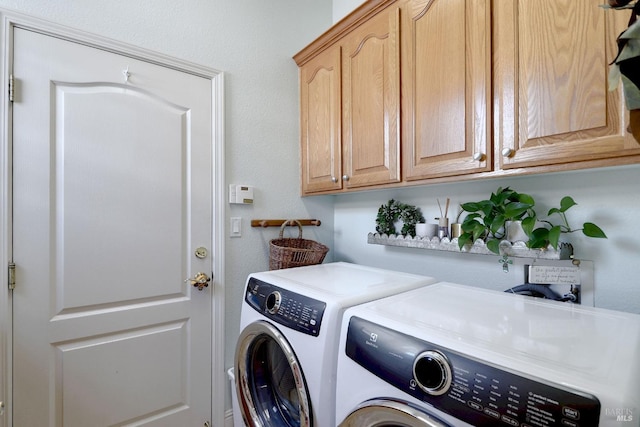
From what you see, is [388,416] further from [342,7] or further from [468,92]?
[342,7]

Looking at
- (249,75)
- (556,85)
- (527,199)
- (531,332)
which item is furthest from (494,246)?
(249,75)

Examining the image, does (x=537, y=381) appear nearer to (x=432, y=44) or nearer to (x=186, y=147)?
(x=432, y=44)

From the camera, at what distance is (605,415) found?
0.46 metres

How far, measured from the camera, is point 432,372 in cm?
64

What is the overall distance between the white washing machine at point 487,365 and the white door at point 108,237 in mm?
1073

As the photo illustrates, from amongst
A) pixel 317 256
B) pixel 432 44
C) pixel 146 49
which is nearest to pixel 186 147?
pixel 146 49

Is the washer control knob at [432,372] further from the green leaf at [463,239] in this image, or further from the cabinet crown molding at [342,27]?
the cabinet crown molding at [342,27]

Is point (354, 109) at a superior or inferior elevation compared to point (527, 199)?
superior

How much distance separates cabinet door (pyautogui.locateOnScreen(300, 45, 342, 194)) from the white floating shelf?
1.41 feet

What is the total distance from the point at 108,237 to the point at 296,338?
1.02m

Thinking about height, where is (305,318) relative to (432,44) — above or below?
below

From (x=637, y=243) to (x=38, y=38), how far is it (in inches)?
94.5

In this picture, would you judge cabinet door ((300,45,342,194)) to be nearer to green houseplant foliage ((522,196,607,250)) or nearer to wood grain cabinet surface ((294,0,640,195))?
wood grain cabinet surface ((294,0,640,195))

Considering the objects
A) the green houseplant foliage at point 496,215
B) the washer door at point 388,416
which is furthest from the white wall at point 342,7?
the washer door at point 388,416
